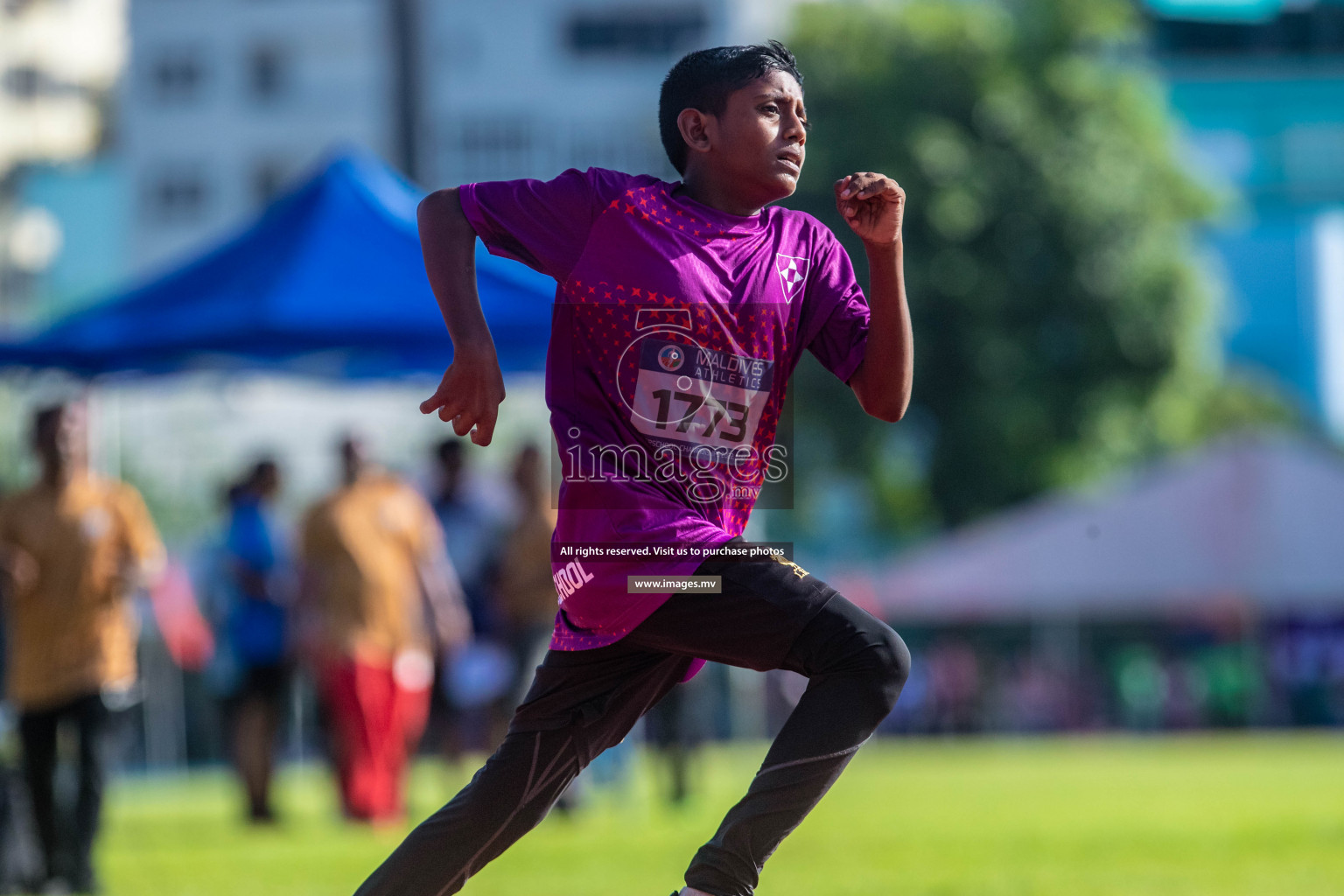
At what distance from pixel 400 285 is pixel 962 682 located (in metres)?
23.4

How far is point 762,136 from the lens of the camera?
12.3 ft

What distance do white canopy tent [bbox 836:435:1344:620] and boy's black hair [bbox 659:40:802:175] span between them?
66.1ft

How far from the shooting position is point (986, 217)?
34.7m

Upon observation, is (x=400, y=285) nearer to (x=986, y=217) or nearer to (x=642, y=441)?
(x=642, y=441)

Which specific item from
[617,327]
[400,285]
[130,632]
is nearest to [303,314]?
[400,285]

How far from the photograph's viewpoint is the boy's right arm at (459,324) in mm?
3510

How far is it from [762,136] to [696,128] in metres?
0.15

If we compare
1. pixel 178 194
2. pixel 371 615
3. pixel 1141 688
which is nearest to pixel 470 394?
pixel 371 615

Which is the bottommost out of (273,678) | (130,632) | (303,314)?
(273,678)

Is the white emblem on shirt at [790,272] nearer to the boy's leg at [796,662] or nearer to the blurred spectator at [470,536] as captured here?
the boy's leg at [796,662]

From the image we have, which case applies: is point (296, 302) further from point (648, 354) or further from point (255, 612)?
point (648, 354)

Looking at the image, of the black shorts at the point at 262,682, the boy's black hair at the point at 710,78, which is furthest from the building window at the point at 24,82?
the boy's black hair at the point at 710,78

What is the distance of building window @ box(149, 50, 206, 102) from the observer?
167ft

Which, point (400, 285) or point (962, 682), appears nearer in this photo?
point (400, 285)
